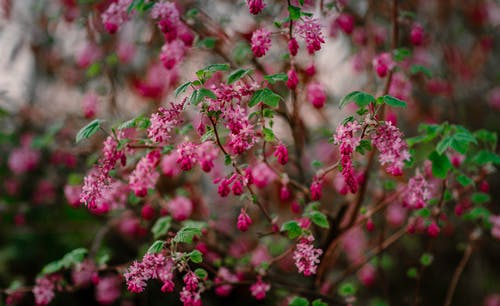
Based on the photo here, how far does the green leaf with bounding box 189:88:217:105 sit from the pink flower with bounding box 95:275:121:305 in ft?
6.89

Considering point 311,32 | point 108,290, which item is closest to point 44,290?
point 108,290

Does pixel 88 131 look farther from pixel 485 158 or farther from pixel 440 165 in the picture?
pixel 485 158

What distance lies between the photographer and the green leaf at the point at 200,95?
4.80 ft

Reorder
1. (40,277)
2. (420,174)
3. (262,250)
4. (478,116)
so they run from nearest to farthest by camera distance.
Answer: (420,174) → (40,277) → (262,250) → (478,116)

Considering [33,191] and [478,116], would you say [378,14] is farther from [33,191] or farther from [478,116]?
[33,191]

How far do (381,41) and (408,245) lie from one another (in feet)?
6.15

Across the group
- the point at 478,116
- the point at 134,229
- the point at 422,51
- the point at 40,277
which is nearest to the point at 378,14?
the point at 422,51

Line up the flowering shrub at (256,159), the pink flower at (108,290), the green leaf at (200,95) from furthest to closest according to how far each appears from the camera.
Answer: the pink flower at (108,290) → the flowering shrub at (256,159) → the green leaf at (200,95)

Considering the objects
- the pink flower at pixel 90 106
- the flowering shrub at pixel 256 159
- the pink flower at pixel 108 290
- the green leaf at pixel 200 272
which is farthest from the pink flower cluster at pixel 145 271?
the pink flower at pixel 108 290

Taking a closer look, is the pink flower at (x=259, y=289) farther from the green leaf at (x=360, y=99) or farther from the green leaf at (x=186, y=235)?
the green leaf at (x=360, y=99)

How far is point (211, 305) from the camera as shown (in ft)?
12.0

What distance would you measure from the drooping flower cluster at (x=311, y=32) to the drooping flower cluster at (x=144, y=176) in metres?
0.75

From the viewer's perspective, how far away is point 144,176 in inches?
76.4

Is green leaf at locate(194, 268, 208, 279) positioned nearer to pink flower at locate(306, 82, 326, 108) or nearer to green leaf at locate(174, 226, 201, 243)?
green leaf at locate(174, 226, 201, 243)
